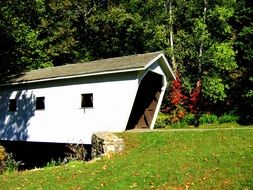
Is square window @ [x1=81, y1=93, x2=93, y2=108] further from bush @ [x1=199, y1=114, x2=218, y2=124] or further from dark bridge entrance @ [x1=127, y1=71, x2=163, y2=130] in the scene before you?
bush @ [x1=199, y1=114, x2=218, y2=124]

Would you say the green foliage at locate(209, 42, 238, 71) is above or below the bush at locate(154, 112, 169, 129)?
above

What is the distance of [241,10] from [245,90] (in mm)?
8553

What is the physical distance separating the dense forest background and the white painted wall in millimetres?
10156

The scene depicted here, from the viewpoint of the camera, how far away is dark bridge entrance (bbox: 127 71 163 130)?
86.0 ft

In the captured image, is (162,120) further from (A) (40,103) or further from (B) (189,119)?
(A) (40,103)

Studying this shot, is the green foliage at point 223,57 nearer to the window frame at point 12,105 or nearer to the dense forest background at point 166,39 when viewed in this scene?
the dense forest background at point 166,39

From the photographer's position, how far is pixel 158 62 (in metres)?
24.5

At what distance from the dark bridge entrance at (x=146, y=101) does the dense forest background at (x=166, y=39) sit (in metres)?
5.83

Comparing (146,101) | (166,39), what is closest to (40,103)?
(146,101)

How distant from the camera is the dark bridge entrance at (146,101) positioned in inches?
1032

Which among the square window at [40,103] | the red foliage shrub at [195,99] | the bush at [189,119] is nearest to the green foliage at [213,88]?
the red foliage shrub at [195,99]

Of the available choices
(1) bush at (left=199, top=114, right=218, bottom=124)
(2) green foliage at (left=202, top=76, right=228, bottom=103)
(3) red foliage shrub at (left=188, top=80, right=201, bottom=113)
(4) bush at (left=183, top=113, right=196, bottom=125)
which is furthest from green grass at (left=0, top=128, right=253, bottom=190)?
(2) green foliage at (left=202, top=76, right=228, bottom=103)

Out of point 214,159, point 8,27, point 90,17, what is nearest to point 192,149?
point 214,159

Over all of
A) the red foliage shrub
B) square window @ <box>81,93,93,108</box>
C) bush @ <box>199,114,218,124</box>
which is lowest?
bush @ <box>199,114,218,124</box>
